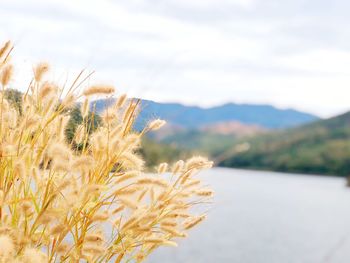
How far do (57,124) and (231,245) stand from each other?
84.2 feet

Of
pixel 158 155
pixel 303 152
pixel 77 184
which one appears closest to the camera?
pixel 77 184

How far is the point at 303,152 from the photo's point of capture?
13338cm

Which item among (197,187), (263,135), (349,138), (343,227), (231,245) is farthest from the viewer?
(263,135)

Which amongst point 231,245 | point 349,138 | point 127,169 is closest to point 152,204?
point 127,169

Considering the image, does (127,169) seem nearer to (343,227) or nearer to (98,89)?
(98,89)

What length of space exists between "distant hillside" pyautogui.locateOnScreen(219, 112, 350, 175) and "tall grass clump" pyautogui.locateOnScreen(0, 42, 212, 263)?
371 ft

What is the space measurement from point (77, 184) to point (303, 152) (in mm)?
135311

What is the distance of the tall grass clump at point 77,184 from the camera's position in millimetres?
1875

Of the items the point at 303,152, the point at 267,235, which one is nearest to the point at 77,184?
the point at 267,235

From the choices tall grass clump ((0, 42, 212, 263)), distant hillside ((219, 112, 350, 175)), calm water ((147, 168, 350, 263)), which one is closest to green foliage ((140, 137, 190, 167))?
tall grass clump ((0, 42, 212, 263))

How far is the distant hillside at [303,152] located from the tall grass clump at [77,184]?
11322 cm

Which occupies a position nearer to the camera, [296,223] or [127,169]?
[127,169]

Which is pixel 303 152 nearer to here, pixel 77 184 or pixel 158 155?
pixel 158 155

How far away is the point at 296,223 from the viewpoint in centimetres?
4303
